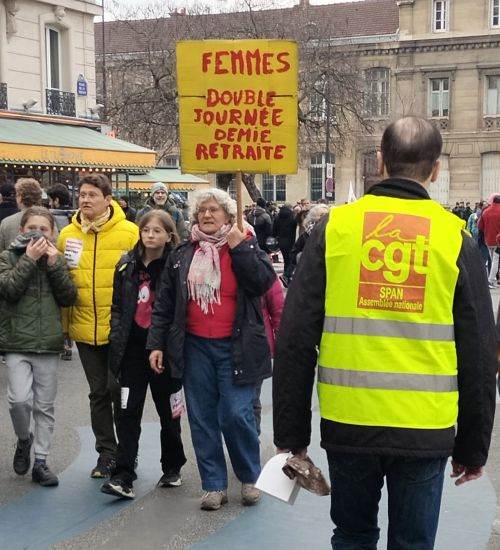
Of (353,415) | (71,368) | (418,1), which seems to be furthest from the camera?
(418,1)

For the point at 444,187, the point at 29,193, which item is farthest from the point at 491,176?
the point at 29,193

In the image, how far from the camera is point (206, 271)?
15.0 feet

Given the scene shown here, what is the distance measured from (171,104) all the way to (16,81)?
1144 centimetres

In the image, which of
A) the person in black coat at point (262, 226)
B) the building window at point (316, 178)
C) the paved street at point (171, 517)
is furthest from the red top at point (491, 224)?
the building window at point (316, 178)

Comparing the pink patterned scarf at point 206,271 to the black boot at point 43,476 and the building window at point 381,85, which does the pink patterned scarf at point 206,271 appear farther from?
the building window at point 381,85

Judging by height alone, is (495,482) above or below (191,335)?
Answer: below

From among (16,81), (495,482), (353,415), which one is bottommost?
(495,482)

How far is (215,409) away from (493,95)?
44.0 metres

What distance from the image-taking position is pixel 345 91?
32.8 meters

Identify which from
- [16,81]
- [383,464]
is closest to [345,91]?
[16,81]

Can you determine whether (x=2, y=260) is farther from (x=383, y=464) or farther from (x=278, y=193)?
(x=278, y=193)

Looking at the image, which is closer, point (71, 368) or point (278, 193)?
point (71, 368)

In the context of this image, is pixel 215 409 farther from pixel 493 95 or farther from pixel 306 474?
pixel 493 95

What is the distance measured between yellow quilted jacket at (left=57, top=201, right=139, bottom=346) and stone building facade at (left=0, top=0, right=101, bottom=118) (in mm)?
15128
